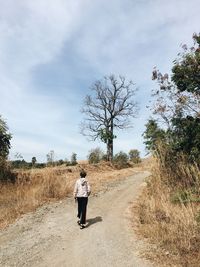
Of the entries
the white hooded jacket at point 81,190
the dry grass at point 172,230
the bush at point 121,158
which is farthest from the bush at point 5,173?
the bush at point 121,158

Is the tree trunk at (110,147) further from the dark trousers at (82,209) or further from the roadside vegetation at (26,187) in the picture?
the dark trousers at (82,209)

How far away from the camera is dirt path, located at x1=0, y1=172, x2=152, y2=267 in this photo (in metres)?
8.91

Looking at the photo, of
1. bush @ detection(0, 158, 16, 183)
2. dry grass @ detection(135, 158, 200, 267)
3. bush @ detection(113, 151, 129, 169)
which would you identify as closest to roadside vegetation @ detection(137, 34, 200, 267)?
dry grass @ detection(135, 158, 200, 267)

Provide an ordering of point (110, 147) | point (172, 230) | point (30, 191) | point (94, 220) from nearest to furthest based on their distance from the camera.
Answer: point (172, 230)
point (94, 220)
point (30, 191)
point (110, 147)

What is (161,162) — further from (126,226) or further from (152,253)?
(152,253)

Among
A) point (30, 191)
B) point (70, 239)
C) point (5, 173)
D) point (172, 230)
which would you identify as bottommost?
point (70, 239)

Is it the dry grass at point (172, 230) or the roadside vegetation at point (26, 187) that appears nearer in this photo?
the dry grass at point (172, 230)

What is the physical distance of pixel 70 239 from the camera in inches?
422

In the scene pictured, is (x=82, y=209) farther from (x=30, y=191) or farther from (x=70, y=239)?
(x=30, y=191)

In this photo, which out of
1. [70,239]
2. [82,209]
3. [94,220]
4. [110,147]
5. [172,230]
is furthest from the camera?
[110,147]

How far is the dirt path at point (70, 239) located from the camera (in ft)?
29.2

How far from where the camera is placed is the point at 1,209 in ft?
47.5

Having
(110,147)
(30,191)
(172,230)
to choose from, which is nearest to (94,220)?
(172,230)

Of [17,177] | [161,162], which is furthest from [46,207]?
[161,162]
